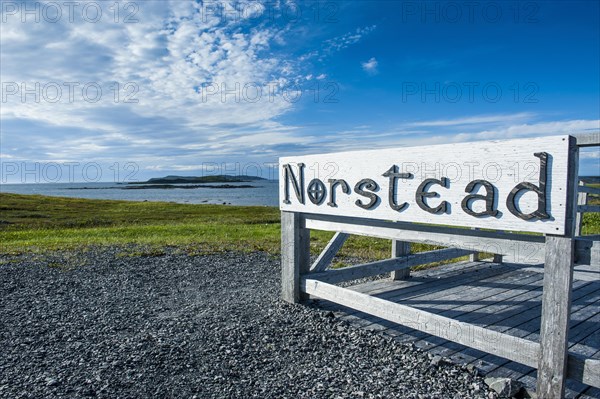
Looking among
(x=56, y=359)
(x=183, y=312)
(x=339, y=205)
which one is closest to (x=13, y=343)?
(x=56, y=359)

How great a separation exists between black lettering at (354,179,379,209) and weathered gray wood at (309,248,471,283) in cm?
171

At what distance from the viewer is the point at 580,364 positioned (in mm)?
3746

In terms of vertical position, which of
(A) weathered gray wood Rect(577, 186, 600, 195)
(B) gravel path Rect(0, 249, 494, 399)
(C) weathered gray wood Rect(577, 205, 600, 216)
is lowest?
(B) gravel path Rect(0, 249, 494, 399)

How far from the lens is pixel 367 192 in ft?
18.1

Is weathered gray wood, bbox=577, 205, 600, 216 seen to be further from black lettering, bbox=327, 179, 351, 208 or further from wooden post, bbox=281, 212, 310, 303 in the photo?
wooden post, bbox=281, 212, 310, 303

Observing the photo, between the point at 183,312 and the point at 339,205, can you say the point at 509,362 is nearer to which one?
the point at 339,205

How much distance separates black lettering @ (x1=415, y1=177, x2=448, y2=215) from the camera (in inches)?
181

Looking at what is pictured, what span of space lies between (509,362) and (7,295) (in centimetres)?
851

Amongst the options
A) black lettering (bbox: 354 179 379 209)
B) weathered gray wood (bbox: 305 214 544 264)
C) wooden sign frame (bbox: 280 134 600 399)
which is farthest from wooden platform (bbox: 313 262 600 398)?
black lettering (bbox: 354 179 379 209)

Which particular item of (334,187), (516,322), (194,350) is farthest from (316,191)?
(516,322)

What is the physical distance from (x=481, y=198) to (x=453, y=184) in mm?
359

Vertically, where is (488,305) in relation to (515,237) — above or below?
below

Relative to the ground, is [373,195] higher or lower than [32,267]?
higher

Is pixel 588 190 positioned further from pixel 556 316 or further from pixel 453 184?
pixel 556 316
